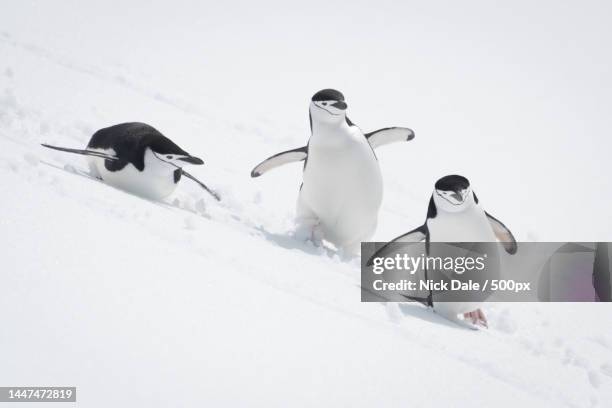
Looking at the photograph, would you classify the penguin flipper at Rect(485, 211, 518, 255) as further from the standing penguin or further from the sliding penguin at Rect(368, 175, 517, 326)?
the standing penguin

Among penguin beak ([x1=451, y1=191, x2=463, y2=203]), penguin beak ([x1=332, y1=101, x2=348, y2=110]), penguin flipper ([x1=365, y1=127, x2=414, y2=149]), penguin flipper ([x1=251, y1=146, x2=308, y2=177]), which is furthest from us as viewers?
penguin flipper ([x1=365, y1=127, x2=414, y2=149])

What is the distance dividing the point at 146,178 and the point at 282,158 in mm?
1260

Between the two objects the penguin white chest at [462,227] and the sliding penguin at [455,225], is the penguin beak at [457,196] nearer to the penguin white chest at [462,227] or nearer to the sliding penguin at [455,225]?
the sliding penguin at [455,225]

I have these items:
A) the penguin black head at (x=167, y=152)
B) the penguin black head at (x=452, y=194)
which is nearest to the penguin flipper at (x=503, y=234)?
the penguin black head at (x=452, y=194)

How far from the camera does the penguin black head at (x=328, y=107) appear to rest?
5.70 metres

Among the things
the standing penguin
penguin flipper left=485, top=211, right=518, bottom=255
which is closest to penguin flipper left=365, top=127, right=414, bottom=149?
the standing penguin

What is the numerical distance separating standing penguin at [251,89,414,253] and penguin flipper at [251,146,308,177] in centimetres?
6

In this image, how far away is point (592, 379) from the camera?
4.57 m

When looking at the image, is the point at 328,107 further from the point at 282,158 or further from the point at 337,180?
the point at 282,158

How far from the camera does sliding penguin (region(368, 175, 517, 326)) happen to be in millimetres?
4930

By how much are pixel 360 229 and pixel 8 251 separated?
10.4 ft

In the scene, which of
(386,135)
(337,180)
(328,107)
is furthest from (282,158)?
(386,135)

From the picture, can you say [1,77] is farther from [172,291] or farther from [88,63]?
[172,291]

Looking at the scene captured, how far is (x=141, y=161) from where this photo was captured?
5367 millimetres
